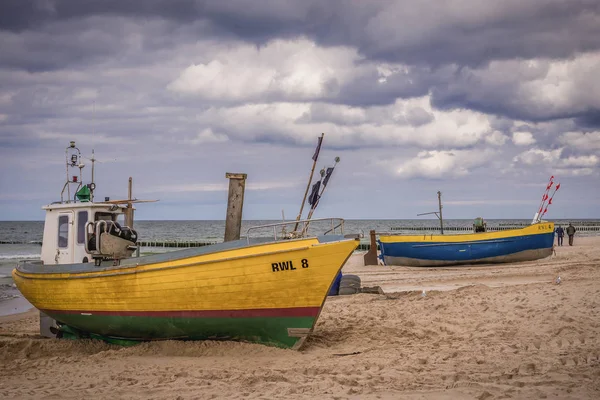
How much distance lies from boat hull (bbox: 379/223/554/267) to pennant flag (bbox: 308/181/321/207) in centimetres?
1452

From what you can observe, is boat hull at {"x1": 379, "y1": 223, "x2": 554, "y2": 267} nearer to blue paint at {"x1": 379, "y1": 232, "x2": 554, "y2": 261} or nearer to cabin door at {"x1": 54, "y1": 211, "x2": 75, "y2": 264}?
blue paint at {"x1": 379, "y1": 232, "x2": 554, "y2": 261}

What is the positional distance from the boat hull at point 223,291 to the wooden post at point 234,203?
190 centimetres

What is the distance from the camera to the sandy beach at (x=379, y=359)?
6863 mm

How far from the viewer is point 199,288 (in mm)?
9109

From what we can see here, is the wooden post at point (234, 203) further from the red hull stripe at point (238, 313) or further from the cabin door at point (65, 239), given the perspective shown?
the cabin door at point (65, 239)

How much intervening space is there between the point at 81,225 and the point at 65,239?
538 mm

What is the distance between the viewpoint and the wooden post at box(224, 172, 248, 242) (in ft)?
36.4

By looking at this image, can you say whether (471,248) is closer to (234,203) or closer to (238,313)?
(234,203)

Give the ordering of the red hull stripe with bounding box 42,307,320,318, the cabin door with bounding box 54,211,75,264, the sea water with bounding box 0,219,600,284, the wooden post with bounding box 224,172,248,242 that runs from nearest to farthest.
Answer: the red hull stripe with bounding box 42,307,320,318, the wooden post with bounding box 224,172,248,242, the cabin door with bounding box 54,211,75,264, the sea water with bounding box 0,219,600,284


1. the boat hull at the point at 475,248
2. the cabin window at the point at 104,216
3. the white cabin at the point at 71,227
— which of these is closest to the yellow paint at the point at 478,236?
the boat hull at the point at 475,248

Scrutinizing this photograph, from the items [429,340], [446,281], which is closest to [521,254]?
[446,281]

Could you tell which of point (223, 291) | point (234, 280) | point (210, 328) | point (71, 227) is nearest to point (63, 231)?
point (71, 227)

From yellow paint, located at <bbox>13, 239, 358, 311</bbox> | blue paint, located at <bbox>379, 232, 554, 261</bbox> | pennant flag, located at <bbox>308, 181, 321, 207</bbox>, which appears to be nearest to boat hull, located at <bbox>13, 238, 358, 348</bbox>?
yellow paint, located at <bbox>13, 239, 358, 311</bbox>

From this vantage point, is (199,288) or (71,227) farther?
(71,227)
